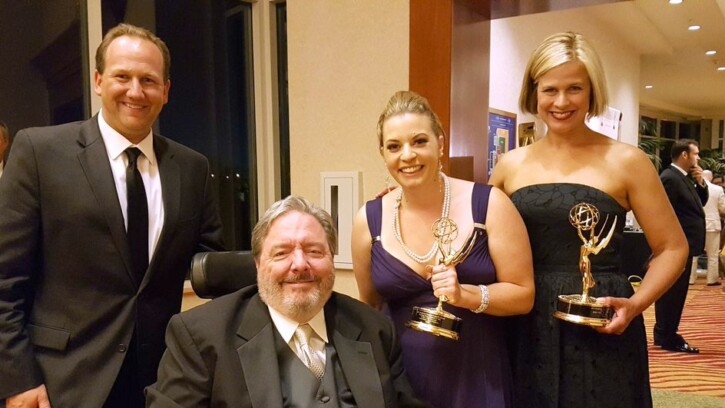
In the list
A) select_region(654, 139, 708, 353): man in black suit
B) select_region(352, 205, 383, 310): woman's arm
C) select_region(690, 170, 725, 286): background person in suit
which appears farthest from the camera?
select_region(690, 170, 725, 286): background person in suit

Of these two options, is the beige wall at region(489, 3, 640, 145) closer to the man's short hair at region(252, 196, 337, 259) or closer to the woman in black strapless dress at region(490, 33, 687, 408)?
the woman in black strapless dress at region(490, 33, 687, 408)

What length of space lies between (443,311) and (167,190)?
95cm

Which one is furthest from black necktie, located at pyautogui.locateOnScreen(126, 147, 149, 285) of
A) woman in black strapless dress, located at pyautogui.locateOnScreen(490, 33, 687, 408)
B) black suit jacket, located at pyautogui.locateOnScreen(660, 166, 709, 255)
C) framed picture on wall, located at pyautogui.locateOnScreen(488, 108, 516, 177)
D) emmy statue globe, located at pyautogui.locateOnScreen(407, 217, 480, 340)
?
black suit jacket, located at pyautogui.locateOnScreen(660, 166, 709, 255)

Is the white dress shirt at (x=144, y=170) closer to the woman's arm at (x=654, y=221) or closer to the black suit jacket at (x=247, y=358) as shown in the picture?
the black suit jacket at (x=247, y=358)

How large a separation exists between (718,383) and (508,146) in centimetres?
233

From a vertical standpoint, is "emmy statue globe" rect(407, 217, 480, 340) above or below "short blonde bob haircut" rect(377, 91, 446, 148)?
below

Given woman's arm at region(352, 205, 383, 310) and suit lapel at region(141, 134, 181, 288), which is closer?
suit lapel at region(141, 134, 181, 288)

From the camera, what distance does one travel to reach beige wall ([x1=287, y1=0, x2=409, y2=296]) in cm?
327

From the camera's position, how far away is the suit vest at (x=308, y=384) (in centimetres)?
160

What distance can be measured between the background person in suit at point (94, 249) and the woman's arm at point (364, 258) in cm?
56

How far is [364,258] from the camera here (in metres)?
1.95

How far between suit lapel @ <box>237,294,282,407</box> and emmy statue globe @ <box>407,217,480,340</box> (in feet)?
1.25

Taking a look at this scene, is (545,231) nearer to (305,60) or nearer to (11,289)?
(11,289)

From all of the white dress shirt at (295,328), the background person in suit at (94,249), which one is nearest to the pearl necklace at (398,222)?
the white dress shirt at (295,328)
